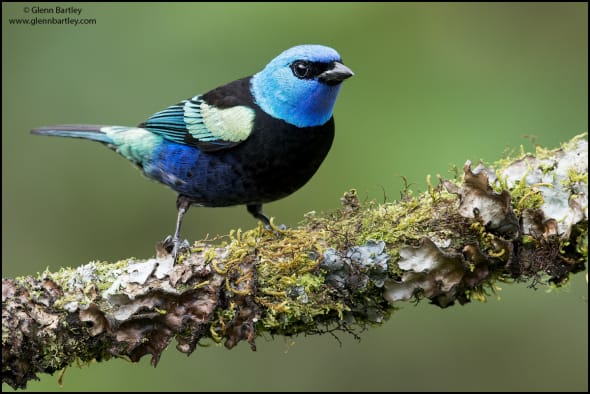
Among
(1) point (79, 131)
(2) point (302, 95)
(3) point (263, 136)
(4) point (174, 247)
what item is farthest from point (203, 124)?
(4) point (174, 247)

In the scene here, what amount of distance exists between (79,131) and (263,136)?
1259mm

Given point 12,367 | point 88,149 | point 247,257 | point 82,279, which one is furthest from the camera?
point 88,149

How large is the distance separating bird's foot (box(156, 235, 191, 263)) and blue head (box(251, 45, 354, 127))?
887mm

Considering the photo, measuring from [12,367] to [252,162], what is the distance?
1552mm

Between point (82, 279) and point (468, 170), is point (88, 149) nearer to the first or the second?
point (82, 279)

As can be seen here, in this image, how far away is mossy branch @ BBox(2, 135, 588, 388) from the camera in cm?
263

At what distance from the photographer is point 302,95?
3789 mm

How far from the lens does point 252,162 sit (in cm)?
373

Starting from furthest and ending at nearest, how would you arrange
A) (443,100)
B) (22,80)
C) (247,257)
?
1. (22,80)
2. (443,100)
3. (247,257)

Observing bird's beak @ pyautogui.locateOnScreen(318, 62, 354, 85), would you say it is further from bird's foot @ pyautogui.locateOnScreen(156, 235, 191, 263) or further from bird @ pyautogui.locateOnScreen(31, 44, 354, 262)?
bird's foot @ pyautogui.locateOnScreen(156, 235, 191, 263)

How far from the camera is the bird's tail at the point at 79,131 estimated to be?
4.40 meters

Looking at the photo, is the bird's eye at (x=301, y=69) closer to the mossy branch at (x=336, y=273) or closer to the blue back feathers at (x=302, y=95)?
the blue back feathers at (x=302, y=95)

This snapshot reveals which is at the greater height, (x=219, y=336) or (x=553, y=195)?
(x=553, y=195)

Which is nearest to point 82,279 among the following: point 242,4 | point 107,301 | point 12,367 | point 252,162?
point 107,301
